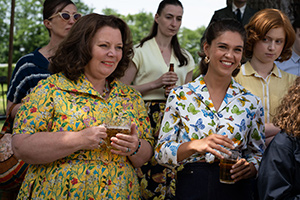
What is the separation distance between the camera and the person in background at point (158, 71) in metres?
3.98

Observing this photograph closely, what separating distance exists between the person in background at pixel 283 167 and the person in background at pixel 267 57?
1057 mm

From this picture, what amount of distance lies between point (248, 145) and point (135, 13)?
147ft

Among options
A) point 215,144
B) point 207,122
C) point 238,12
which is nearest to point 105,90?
point 207,122

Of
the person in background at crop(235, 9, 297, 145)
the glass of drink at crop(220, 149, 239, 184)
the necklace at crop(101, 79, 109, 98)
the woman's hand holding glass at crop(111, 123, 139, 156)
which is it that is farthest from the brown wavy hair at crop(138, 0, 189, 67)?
the glass of drink at crop(220, 149, 239, 184)

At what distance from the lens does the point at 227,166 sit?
257 cm

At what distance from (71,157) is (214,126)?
98 cm

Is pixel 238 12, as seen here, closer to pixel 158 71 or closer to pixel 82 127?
pixel 158 71

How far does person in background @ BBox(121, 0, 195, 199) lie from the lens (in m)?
3.98

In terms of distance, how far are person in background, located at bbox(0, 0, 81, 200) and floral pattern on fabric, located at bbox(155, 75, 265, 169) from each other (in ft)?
4.56

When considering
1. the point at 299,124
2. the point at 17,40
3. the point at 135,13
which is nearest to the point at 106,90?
the point at 299,124

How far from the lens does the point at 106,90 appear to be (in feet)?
9.89

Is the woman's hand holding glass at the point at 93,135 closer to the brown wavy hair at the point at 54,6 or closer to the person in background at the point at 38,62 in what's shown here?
the person in background at the point at 38,62

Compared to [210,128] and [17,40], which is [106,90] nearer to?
[210,128]

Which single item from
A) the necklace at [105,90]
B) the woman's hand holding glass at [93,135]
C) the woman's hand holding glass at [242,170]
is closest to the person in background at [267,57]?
the woman's hand holding glass at [242,170]
